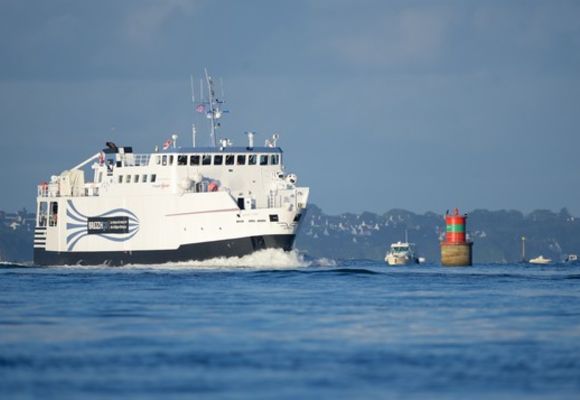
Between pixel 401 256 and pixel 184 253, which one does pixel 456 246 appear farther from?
pixel 184 253

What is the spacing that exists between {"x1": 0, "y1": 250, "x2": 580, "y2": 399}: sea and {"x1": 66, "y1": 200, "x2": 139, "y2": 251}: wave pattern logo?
24969 millimetres

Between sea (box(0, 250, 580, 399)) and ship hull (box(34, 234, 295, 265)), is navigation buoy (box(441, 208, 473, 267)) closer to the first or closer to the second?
ship hull (box(34, 234, 295, 265))

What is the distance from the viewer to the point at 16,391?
3156 centimetres

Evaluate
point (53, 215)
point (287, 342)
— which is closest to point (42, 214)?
point (53, 215)

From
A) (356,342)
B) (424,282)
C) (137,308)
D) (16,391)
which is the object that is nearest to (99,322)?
(137,308)

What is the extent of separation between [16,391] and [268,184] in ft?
196

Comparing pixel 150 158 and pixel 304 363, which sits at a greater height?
pixel 150 158

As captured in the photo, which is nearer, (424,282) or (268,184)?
(424,282)

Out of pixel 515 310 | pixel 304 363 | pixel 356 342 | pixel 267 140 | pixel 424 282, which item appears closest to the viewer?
pixel 304 363

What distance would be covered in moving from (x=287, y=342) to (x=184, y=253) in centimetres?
5049

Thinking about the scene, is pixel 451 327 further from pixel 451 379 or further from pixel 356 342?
pixel 451 379

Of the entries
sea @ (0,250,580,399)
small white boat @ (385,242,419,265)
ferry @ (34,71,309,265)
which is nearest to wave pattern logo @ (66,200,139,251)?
ferry @ (34,71,309,265)

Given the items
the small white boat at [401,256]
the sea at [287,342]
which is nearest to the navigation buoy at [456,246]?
the small white boat at [401,256]

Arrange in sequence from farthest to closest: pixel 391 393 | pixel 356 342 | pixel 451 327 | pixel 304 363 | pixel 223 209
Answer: pixel 223 209, pixel 451 327, pixel 356 342, pixel 304 363, pixel 391 393
